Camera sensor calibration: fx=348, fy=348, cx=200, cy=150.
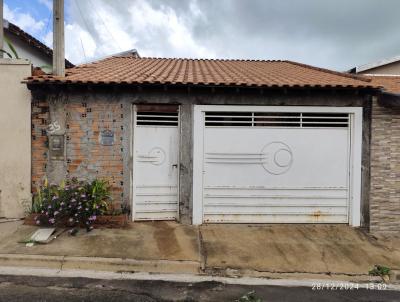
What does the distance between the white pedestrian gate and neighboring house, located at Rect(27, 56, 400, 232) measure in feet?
0.07

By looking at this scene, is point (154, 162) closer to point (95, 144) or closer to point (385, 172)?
point (95, 144)

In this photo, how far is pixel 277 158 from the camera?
7215 millimetres

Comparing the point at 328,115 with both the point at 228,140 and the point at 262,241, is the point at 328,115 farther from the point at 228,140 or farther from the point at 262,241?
the point at 262,241

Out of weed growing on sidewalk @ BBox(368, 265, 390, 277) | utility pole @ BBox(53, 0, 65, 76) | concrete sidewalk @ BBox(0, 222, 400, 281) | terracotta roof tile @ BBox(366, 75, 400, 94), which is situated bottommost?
weed growing on sidewalk @ BBox(368, 265, 390, 277)

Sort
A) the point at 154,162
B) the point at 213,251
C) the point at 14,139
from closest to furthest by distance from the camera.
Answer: the point at 213,251, the point at 14,139, the point at 154,162

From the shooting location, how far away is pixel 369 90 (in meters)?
6.91

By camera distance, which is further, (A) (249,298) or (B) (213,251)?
(B) (213,251)

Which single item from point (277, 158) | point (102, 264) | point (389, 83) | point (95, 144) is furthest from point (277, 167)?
point (389, 83)

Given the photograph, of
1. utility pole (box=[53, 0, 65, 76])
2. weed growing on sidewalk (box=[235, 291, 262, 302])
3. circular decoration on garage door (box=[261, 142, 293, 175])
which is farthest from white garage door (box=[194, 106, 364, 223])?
utility pole (box=[53, 0, 65, 76])

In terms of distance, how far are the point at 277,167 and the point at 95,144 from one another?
12.3 ft

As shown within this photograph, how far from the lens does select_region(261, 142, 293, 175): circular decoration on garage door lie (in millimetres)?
7215

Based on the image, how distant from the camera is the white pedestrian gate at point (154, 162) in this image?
7.12 m

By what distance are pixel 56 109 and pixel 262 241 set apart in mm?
4731

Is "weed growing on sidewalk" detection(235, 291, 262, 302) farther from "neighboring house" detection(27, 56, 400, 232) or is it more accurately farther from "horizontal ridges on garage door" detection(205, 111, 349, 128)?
"horizontal ridges on garage door" detection(205, 111, 349, 128)
